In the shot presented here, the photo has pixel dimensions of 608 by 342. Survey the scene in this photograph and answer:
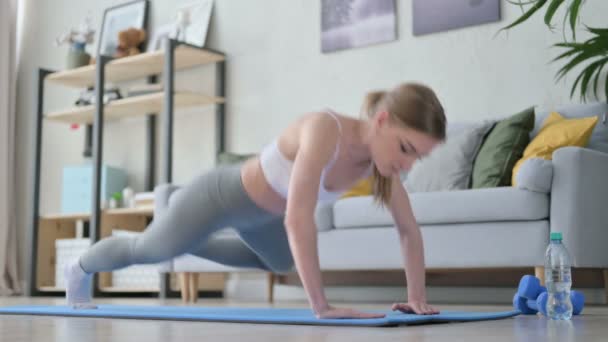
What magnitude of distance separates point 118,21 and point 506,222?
3572mm

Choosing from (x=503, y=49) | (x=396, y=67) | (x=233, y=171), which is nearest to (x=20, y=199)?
(x=396, y=67)

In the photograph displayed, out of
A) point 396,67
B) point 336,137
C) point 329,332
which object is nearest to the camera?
point 329,332

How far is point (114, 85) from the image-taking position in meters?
5.72

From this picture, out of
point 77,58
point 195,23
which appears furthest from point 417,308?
point 77,58

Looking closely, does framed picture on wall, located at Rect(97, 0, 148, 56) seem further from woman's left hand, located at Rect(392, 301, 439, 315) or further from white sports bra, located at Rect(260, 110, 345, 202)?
woman's left hand, located at Rect(392, 301, 439, 315)

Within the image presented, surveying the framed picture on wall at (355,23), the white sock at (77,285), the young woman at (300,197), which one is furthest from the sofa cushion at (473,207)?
the framed picture on wall at (355,23)

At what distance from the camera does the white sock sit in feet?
8.11

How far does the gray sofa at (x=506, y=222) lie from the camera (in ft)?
9.65

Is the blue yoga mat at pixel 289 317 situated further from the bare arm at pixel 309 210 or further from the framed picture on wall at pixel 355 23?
the framed picture on wall at pixel 355 23

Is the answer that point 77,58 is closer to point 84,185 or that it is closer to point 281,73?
point 84,185

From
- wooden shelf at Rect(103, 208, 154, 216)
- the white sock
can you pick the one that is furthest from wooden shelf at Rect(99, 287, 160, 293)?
the white sock

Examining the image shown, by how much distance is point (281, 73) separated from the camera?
489 cm

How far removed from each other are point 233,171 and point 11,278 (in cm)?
431

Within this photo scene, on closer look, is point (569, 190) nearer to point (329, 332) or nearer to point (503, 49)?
point (503, 49)
